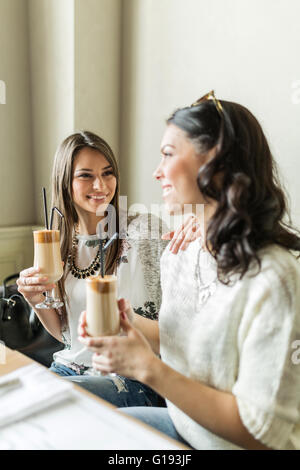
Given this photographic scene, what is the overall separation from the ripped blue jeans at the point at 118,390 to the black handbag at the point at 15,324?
581 mm

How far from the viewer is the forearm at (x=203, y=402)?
916 millimetres

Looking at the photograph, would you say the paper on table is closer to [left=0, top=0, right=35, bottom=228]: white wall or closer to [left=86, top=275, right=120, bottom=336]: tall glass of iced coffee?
[left=86, top=275, right=120, bottom=336]: tall glass of iced coffee

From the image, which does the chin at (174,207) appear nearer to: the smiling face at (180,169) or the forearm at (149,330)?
the smiling face at (180,169)

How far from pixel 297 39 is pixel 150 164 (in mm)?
1085

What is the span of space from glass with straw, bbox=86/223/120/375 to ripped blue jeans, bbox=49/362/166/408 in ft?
1.72

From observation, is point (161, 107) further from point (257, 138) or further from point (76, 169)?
point (257, 138)

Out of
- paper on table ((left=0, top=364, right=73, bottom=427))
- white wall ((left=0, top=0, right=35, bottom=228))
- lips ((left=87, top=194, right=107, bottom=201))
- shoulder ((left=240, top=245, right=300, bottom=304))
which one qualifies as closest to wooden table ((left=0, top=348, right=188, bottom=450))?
paper on table ((left=0, top=364, right=73, bottom=427))

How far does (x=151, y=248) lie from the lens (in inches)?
68.2

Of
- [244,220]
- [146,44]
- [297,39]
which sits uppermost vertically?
[146,44]

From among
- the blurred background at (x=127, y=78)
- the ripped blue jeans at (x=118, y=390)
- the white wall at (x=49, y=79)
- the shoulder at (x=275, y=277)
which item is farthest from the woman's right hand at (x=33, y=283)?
the white wall at (x=49, y=79)

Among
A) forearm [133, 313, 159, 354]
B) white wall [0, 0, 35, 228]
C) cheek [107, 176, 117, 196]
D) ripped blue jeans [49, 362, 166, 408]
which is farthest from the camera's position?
white wall [0, 0, 35, 228]

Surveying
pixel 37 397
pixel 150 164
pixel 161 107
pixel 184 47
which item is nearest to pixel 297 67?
pixel 184 47

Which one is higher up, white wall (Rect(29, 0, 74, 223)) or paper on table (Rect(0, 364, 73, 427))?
white wall (Rect(29, 0, 74, 223))

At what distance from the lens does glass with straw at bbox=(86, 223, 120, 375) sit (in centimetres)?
101
